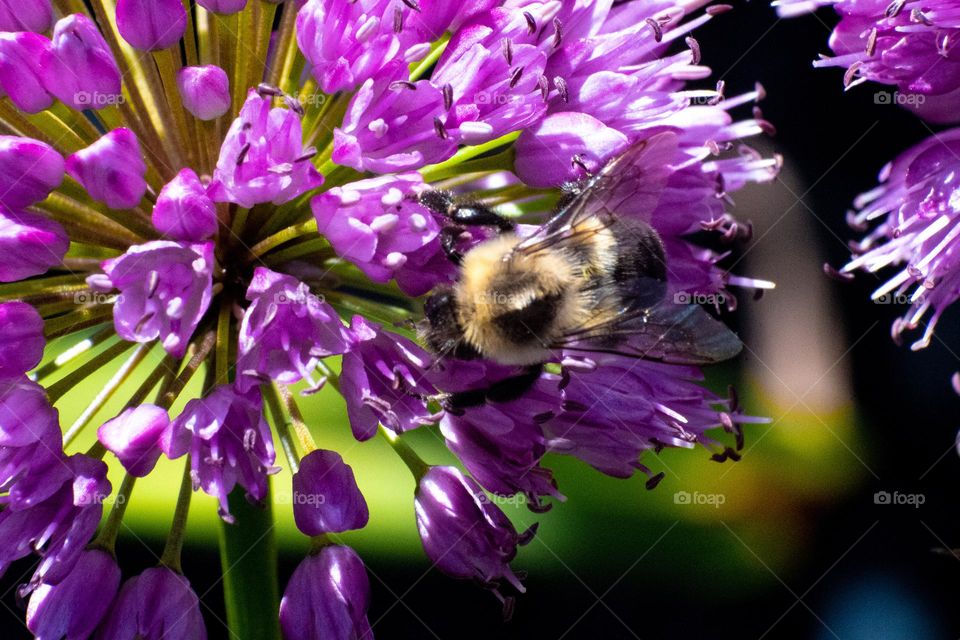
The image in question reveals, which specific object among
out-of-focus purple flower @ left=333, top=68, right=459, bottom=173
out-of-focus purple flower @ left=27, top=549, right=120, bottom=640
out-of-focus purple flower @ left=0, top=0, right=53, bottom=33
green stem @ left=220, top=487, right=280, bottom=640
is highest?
out-of-focus purple flower @ left=0, top=0, right=53, bottom=33

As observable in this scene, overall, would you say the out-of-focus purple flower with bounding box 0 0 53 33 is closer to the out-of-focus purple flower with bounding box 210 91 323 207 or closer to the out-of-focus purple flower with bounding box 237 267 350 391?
the out-of-focus purple flower with bounding box 210 91 323 207

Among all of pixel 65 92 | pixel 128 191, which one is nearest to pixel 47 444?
pixel 128 191

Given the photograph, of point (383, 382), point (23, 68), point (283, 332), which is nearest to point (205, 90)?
point (23, 68)

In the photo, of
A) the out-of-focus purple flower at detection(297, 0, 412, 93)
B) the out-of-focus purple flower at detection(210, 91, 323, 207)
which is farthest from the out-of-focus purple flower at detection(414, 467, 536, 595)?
the out-of-focus purple flower at detection(297, 0, 412, 93)

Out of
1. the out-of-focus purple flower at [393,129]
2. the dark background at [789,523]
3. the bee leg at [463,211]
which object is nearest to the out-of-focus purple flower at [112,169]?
the out-of-focus purple flower at [393,129]

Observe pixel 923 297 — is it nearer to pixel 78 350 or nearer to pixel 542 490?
pixel 542 490

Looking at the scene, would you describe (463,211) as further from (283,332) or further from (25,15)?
(25,15)

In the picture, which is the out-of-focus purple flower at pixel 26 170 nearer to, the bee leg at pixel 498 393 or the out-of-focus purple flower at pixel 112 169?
the out-of-focus purple flower at pixel 112 169
